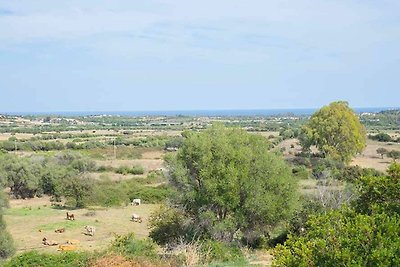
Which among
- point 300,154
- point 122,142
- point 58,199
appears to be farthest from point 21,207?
point 122,142

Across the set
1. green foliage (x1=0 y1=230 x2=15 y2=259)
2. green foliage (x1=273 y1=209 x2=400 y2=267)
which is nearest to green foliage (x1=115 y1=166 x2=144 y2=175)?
green foliage (x1=0 y1=230 x2=15 y2=259)

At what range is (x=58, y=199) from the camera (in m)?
47.9

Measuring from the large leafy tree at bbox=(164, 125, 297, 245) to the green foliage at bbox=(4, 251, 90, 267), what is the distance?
6.48 metres

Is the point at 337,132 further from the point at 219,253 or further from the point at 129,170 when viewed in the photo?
the point at 219,253

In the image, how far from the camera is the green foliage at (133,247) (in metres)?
21.2

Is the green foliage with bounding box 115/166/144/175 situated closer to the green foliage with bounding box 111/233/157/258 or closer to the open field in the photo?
the open field

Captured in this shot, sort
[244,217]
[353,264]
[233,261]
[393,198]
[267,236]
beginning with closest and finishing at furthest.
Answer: [353,264] → [393,198] → [233,261] → [244,217] → [267,236]

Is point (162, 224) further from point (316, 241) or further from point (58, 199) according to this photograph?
point (58, 199)

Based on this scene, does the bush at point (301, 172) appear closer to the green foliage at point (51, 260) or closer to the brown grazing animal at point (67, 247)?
the brown grazing animal at point (67, 247)

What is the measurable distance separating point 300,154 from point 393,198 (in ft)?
186

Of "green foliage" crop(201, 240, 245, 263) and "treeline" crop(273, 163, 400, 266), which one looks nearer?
"treeline" crop(273, 163, 400, 266)

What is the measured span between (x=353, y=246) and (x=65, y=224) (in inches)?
1236

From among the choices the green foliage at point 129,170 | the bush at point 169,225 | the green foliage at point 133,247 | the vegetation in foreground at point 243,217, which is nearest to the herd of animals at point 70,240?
the vegetation in foreground at point 243,217

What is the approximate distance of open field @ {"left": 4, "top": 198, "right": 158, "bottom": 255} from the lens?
3150cm
